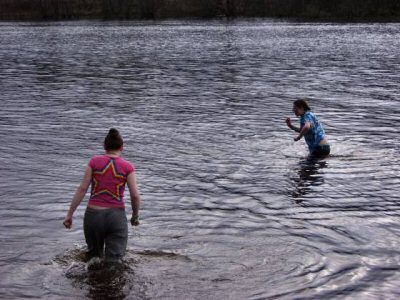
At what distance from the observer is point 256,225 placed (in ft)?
37.5

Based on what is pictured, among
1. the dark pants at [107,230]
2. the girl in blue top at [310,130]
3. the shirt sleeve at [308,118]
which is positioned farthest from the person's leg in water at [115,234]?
the shirt sleeve at [308,118]

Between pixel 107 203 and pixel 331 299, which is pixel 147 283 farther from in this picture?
pixel 331 299

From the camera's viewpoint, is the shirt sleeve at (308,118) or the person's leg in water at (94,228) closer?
the person's leg in water at (94,228)

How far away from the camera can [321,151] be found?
16703mm

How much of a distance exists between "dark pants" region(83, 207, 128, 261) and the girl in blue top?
837cm

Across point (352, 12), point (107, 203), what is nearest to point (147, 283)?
point (107, 203)

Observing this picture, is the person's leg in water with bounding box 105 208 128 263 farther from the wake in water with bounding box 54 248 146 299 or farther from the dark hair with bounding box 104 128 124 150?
the dark hair with bounding box 104 128 124 150

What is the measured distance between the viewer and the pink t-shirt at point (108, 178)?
849 cm

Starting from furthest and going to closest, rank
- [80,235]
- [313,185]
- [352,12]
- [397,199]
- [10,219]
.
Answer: [352,12]
[313,185]
[397,199]
[10,219]
[80,235]

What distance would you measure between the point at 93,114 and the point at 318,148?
435 inches

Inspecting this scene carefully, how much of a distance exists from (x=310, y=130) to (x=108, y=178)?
914 cm

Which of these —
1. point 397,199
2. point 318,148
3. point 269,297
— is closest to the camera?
point 269,297

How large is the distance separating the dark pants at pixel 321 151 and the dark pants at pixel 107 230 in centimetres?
905

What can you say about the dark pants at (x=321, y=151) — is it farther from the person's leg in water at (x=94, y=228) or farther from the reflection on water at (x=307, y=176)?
the person's leg in water at (x=94, y=228)
